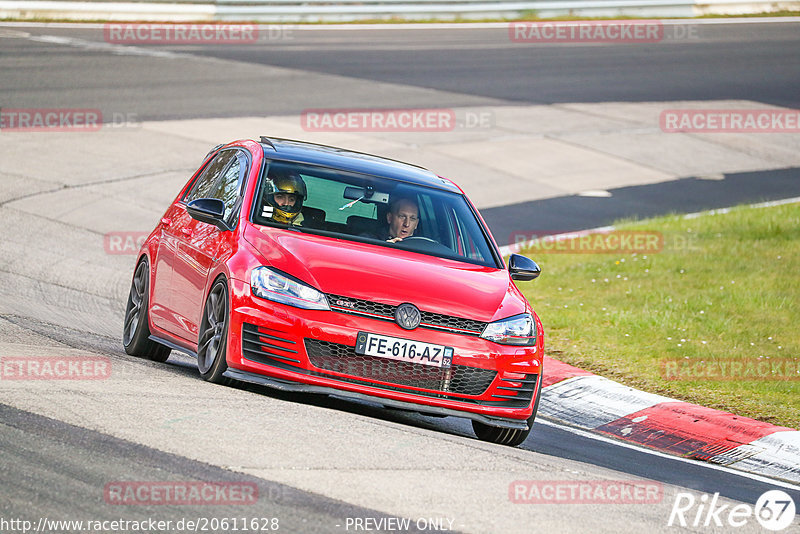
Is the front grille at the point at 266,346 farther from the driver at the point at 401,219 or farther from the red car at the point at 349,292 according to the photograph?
the driver at the point at 401,219

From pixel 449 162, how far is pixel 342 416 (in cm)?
1361

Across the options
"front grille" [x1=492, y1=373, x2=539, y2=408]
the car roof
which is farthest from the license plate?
the car roof

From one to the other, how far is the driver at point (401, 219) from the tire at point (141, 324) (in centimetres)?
199

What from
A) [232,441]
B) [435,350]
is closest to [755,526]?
[435,350]

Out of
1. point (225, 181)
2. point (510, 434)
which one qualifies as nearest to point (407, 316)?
point (510, 434)

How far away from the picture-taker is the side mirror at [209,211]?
25.7 feet

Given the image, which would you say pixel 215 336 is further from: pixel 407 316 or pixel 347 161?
pixel 347 161

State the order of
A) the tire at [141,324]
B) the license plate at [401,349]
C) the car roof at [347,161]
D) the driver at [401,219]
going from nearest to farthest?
the license plate at [401,349] → the driver at [401,219] → the car roof at [347,161] → the tire at [141,324]

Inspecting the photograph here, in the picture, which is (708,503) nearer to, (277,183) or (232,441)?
(232,441)

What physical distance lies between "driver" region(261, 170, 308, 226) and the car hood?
0.81ft

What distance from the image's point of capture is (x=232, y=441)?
5902mm

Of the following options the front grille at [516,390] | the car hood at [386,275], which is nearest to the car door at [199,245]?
the car hood at [386,275]

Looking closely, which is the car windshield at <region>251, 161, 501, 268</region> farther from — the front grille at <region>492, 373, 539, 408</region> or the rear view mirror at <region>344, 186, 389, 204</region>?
the front grille at <region>492, 373, 539, 408</region>

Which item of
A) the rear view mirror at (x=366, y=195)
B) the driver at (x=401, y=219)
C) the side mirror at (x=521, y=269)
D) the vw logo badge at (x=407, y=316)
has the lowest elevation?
the side mirror at (x=521, y=269)
